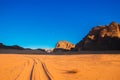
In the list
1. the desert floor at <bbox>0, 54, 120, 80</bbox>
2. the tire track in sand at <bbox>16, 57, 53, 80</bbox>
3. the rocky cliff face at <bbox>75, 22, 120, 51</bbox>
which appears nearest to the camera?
the tire track in sand at <bbox>16, 57, 53, 80</bbox>

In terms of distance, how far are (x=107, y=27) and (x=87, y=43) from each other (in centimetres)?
668

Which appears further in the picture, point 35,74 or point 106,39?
point 106,39

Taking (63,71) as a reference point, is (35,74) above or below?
below

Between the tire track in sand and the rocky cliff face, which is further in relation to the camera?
the rocky cliff face

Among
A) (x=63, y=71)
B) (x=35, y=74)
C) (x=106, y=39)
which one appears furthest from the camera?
(x=106, y=39)

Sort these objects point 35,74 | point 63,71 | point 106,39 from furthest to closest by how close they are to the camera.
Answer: point 106,39
point 63,71
point 35,74

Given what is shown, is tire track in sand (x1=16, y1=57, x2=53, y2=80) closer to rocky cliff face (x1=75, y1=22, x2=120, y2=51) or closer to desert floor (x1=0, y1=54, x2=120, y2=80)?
desert floor (x1=0, y1=54, x2=120, y2=80)

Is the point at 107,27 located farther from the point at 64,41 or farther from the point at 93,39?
the point at 64,41

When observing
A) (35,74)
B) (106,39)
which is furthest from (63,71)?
(106,39)

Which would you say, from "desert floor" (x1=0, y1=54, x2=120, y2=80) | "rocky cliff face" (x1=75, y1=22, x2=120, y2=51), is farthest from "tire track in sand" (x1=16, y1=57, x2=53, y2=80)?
"rocky cliff face" (x1=75, y1=22, x2=120, y2=51)

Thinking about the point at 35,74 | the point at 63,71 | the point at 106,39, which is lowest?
the point at 35,74

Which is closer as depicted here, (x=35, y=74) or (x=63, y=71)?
(x=35, y=74)

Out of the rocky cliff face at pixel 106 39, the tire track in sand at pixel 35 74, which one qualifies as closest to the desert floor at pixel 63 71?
the tire track in sand at pixel 35 74

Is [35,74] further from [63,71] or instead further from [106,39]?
[106,39]
